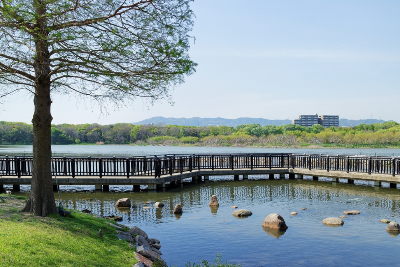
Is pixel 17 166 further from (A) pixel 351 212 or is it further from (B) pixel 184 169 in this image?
(A) pixel 351 212

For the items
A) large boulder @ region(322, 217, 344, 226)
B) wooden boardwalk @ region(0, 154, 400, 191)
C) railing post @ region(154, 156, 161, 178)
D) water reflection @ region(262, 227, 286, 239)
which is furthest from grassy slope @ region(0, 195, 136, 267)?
railing post @ region(154, 156, 161, 178)

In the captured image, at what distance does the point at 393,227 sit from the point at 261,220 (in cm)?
414

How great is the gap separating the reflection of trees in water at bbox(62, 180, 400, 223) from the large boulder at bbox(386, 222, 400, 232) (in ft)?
10.9

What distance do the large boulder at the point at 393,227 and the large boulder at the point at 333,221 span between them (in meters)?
1.40

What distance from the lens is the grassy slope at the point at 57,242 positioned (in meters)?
6.53

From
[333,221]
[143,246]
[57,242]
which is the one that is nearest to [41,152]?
[57,242]

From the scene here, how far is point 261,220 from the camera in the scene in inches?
523

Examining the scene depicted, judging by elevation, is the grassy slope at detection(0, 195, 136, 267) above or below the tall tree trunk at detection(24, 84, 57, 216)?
below

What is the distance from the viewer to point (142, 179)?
19797mm

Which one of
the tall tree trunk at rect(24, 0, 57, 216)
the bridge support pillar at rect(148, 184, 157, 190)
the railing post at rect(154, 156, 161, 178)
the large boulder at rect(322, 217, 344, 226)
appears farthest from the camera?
the bridge support pillar at rect(148, 184, 157, 190)

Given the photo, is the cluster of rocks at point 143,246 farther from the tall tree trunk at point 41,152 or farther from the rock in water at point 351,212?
the rock in water at point 351,212

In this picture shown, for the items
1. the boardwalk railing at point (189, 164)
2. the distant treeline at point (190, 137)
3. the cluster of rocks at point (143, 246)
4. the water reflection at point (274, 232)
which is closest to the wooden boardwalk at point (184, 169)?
the boardwalk railing at point (189, 164)

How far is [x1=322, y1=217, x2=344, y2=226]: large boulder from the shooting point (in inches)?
489

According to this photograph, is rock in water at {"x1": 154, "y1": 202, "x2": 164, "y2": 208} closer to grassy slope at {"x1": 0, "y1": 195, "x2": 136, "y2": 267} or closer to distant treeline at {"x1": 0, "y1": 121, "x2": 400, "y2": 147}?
grassy slope at {"x1": 0, "y1": 195, "x2": 136, "y2": 267}
